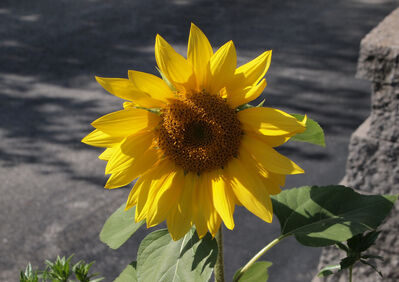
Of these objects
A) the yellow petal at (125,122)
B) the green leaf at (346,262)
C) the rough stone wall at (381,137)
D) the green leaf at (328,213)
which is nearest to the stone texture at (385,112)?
the rough stone wall at (381,137)

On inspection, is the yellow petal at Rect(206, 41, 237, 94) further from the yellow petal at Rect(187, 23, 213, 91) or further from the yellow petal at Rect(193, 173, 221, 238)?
the yellow petal at Rect(193, 173, 221, 238)

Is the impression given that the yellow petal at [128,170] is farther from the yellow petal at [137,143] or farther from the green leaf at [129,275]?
the green leaf at [129,275]

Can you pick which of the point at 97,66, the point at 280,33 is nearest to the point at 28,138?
the point at 97,66

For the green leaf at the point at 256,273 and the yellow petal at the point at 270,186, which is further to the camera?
the green leaf at the point at 256,273

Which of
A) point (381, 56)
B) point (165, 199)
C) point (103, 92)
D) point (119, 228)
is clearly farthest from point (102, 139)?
point (103, 92)

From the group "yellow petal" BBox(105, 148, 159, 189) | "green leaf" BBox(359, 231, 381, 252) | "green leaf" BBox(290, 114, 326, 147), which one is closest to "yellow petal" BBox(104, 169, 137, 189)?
"yellow petal" BBox(105, 148, 159, 189)

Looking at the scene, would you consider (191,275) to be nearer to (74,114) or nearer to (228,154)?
(228,154)
